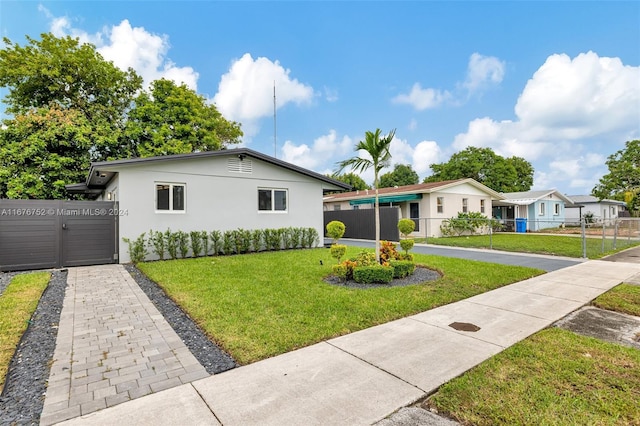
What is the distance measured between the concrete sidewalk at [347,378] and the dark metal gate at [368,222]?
39.9 feet

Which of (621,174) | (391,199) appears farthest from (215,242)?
(621,174)

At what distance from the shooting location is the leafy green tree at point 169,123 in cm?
2058

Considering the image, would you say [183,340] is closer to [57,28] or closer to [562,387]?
[562,387]

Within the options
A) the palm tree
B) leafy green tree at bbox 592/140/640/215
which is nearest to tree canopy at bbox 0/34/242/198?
the palm tree

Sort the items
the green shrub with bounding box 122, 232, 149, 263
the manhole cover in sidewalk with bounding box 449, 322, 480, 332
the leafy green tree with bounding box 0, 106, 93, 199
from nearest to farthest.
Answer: the manhole cover in sidewalk with bounding box 449, 322, 480, 332 < the green shrub with bounding box 122, 232, 149, 263 < the leafy green tree with bounding box 0, 106, 93, 199

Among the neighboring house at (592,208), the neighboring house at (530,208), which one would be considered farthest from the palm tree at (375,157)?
the neighboring house at (592,208)

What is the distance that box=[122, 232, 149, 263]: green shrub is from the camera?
9.69 meters

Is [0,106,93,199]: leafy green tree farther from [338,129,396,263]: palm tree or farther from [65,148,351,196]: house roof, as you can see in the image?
[338,129,396,263]: palm tree

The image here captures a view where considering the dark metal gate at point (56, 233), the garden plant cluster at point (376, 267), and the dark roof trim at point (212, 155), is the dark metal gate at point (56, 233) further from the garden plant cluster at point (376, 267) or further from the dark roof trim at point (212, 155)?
the garden plant cluster at point (376, 267)

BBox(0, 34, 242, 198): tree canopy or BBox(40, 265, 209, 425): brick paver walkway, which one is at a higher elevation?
BBox(0, 34, 242, 198): tree canopy

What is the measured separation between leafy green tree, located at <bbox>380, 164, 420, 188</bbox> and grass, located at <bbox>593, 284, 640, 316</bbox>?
45.0 metres

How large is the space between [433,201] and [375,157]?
13.0 meters

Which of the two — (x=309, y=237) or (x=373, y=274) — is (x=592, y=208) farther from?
(x=373, y=274)

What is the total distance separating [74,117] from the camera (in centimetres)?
1789
